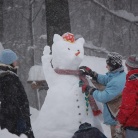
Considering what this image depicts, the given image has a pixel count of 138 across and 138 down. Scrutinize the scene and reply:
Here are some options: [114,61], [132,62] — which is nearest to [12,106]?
[114,61]

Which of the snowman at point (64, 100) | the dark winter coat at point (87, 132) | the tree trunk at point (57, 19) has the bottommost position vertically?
the dark winter coat at point (87, 132)

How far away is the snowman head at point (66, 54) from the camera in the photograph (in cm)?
480

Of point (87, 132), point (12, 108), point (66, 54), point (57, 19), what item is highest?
point (57, 19)

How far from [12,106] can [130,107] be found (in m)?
1.66

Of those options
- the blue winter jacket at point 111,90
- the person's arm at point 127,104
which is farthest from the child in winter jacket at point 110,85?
the person's arm at point 127,104

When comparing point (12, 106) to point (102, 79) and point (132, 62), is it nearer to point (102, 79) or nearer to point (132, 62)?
point (102, 79)

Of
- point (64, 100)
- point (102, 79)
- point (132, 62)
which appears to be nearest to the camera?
point (132, 62)

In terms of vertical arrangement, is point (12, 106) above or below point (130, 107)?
below

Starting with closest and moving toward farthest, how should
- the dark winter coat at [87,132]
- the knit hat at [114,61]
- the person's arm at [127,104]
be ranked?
the person's arm at [127,104]
the dark winter coat at [87,132]
the knit hat at [114,61]

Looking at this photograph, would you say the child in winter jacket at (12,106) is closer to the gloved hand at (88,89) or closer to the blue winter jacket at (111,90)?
the gloved hand at (88,89)

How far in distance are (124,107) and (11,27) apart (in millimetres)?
12192

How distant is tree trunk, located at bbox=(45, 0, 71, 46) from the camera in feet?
21.4

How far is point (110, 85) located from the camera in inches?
185

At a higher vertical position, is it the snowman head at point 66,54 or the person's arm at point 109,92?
the snowman head at point 66,54
